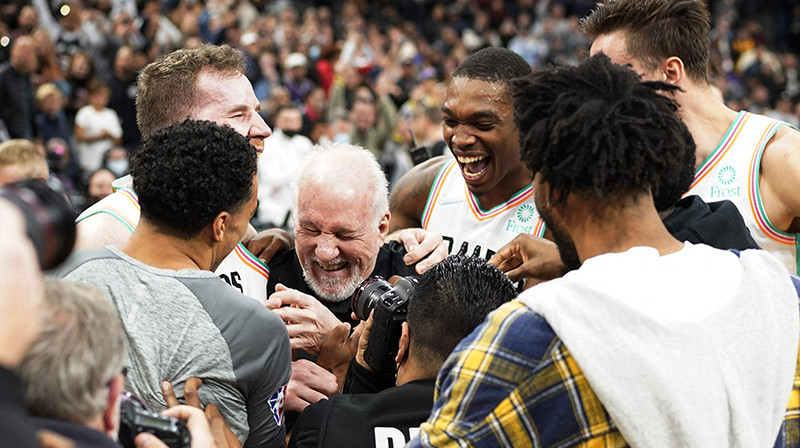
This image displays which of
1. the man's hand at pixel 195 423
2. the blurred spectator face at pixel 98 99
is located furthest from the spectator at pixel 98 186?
the man's hand at pixel 195 423

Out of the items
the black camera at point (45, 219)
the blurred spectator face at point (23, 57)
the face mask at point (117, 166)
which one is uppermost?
the black camera at point (45, 219)

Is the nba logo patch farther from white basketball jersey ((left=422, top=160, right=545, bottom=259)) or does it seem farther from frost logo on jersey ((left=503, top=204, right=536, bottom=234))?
frost logo on jersey ((left=503, top=204, right=536, bottom=234))

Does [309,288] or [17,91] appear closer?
[309,288]

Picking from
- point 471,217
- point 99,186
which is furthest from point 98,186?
point 471,217

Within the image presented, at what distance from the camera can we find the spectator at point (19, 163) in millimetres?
5734

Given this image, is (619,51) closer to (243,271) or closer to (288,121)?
(243,271)

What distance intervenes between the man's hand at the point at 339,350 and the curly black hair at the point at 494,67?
1356 millimetres

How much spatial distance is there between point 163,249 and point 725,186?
249 cm

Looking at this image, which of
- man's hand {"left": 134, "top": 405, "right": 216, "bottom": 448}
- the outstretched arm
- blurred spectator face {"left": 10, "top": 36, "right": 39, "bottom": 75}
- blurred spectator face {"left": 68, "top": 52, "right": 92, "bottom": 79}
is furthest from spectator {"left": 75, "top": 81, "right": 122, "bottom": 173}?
man's hand {"left": 134, "top": 405, "right": 216, "bottom": 448}

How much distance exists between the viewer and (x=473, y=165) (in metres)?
4.11

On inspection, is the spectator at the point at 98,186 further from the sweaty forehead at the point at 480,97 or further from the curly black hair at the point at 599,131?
the curly black hair at the point at 599,131

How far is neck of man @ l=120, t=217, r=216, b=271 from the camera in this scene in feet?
8.30

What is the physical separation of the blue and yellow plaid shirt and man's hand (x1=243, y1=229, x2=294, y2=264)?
1.87 m

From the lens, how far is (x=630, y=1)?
13.1 feet
